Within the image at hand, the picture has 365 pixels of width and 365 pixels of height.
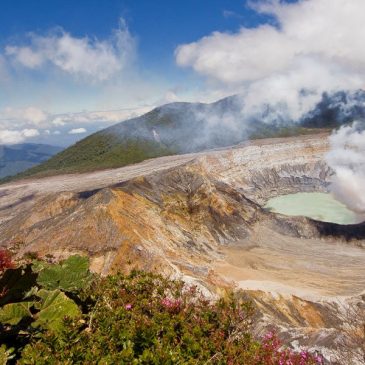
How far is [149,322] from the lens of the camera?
11133mm

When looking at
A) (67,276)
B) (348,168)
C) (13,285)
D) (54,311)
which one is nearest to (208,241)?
(67,276)

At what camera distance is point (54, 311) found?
453 inches

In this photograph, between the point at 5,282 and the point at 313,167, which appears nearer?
the point at 5,282

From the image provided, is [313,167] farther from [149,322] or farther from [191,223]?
[149,322]

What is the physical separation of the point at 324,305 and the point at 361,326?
12.8 feet

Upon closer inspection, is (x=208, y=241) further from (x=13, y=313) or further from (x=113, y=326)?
(x=13, y=313)

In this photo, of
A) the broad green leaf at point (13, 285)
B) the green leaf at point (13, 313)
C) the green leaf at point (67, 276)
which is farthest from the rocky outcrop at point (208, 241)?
the green leaf at point (13, 313)

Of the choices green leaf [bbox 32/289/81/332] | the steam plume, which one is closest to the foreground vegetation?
green leaf [bbox 32/289/81/332]

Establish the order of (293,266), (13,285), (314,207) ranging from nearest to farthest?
(13,285), (293,266), (314,207)

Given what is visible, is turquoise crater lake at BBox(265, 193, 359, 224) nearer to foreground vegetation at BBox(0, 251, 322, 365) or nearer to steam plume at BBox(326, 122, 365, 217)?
steam plume at BBox(326, 122, 365, 217)

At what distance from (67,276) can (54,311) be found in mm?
2677

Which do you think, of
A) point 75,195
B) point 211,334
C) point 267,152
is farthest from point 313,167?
point 211,334

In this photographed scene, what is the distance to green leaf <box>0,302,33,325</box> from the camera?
422 inches

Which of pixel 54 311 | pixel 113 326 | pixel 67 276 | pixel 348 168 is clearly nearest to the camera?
pixel 113 326
